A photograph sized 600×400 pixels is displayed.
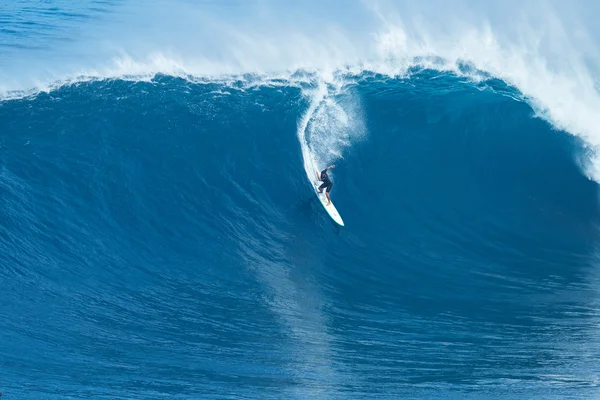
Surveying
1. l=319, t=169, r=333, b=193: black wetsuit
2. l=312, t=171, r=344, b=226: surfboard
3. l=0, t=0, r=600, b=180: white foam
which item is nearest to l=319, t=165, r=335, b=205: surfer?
l=319, t=169, r=333, b=193: black wetsuit

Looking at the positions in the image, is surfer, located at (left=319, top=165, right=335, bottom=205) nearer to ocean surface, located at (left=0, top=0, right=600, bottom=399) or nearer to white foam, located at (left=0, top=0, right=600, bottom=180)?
ocean surface, located at (left=0, top=0, right=600, bottom=399)

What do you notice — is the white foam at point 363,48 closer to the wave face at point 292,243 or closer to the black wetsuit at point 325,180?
the wave face at point 292,243

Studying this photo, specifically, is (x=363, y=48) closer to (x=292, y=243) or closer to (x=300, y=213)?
(x=300, y=213)

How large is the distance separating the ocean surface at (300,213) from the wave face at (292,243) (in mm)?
62

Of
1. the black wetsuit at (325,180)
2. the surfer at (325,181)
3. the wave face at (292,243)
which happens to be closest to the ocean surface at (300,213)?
the wave face at (292,243)

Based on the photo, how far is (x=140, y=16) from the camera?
30172 millimetres

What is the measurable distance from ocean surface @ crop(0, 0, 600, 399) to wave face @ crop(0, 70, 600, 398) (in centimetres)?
6

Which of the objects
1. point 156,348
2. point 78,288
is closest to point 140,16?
point 78,288

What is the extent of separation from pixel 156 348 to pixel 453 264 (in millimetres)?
8335

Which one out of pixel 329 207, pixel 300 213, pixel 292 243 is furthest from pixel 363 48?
pixel 292 243

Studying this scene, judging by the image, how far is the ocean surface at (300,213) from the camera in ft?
52.9

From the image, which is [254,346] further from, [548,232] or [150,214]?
[548,232]

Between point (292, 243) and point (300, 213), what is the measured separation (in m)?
1.17

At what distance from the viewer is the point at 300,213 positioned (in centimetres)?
2048
